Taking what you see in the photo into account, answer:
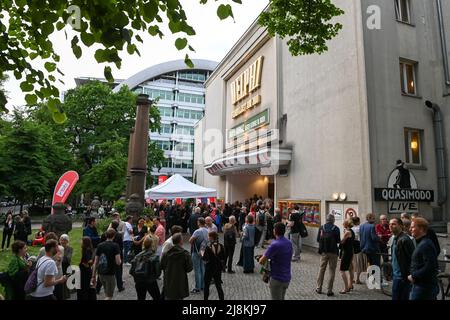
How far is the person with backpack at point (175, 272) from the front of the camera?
5.83m

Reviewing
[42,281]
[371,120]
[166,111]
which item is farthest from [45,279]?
[166,111]

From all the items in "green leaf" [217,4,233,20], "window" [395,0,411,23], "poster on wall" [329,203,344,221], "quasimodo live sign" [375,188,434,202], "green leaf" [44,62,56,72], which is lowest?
"poster on wall" [329,203,344,221]

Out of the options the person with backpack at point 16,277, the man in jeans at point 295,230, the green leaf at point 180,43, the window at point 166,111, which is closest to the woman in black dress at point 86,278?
the person with backpack at point 16,277

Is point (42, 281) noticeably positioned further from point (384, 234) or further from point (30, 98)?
point (384, 234)

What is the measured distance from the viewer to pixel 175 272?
5.89 metres

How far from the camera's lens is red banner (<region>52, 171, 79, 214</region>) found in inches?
518

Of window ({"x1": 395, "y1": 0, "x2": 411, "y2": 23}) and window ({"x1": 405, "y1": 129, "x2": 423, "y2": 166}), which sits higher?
window ({"x1": 395, "y1": 0, "x2": 411, "y2": 23})

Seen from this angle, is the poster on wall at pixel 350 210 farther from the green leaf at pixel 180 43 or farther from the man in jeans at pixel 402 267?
the green leaf at pixel 180 43

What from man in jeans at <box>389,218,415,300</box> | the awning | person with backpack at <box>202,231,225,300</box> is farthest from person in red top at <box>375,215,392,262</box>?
the awning

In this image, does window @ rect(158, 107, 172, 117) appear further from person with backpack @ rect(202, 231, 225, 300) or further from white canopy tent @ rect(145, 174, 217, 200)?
person with backpack @ rect(202, 231, 225, 300)

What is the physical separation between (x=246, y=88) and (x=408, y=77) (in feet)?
36.7

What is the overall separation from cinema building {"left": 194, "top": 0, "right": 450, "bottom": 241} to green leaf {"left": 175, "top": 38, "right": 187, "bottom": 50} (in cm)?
944
